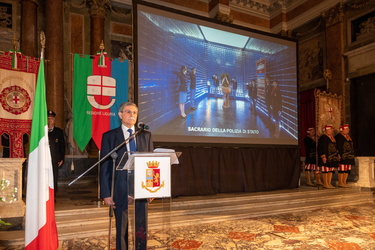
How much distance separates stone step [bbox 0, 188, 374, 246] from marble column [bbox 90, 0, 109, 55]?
5.00 m

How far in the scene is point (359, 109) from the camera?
880 cm

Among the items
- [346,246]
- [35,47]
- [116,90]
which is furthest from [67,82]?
[346,246]

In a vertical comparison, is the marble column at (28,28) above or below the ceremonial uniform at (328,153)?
above

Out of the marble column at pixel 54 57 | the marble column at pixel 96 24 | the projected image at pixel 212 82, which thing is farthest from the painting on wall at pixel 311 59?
the marble column at pixel 54 57

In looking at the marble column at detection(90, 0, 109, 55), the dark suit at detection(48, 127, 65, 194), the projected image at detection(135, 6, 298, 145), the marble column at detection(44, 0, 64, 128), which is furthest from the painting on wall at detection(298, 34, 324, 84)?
the dark suit at detection(48, 127, 65, 194)

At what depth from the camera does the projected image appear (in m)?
5.60

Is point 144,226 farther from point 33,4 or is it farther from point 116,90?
point 33,4

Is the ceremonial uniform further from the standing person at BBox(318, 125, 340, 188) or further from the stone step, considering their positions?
the stone step

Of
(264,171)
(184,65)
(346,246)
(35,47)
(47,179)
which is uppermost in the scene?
(35,47)

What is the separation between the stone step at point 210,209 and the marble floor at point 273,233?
17cm

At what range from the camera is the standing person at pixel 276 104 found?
7.09 metres

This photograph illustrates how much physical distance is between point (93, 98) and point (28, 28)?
363 centimetres

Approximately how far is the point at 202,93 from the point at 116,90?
1.65m

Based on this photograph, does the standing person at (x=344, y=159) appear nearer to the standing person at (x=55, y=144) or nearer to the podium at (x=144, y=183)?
the standing person at (x=55, y=144)
